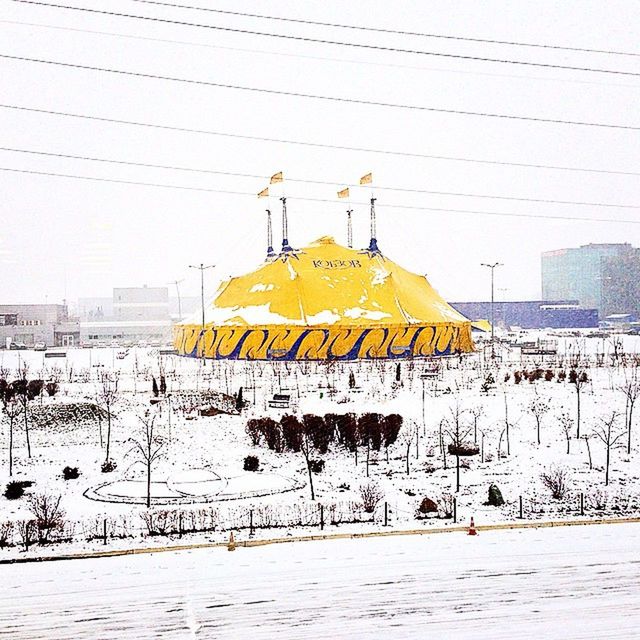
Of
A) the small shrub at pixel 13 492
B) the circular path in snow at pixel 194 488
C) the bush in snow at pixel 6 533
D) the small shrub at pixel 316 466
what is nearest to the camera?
the bush in snow at pixel 6 533

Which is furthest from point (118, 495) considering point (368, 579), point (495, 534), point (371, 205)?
point (371, 205)

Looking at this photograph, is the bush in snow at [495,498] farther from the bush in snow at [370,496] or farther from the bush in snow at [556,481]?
the bush in snow at [370,496]

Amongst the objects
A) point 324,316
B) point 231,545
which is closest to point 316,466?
point 231,545

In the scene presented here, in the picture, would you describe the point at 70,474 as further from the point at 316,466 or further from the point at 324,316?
the point at 324,316

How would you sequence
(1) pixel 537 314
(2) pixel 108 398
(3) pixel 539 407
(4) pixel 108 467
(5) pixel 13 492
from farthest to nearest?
(1) pixel 537 314 → (2) pixel 108 398 → (3) pixel 539 407 → (4) pixel 108 467 → (5) pixel 13 492

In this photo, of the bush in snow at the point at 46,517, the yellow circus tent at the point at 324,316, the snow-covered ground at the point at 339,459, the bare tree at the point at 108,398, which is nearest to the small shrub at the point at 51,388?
the snow-covered ground at the point at 339,459

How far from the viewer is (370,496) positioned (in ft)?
60.1

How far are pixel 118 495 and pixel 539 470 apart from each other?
41.7 ft

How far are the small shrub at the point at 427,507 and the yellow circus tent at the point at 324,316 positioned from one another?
27.5 m

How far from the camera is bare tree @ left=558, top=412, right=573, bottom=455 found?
2413 centimetres

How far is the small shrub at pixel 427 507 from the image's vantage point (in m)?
17.6

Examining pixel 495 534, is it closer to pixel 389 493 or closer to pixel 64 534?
pixel 389 493

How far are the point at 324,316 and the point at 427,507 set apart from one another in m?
29.2

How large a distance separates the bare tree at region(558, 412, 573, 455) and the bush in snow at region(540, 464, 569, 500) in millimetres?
2546
